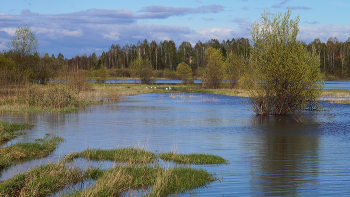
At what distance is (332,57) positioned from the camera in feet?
494

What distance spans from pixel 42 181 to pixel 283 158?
10.6 metres

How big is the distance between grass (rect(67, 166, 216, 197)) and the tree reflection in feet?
6.72

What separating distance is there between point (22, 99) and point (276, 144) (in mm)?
30593

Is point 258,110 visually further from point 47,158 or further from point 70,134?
point 47,158

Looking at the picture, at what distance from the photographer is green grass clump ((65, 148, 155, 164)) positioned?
46.4 feet

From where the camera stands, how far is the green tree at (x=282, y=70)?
30578 millimetres

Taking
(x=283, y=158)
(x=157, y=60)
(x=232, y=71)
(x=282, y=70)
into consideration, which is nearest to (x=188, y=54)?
(x=157, y=60)

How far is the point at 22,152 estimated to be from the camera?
49.7 ft

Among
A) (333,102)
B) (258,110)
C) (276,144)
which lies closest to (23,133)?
(276,144)

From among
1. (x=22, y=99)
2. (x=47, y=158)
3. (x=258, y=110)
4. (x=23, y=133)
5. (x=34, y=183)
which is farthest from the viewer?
(x=22, y=99)

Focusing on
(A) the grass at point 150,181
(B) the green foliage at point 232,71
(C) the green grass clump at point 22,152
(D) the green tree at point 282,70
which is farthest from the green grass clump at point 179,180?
(B) the green foliage at point 232,71

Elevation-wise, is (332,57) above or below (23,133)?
above

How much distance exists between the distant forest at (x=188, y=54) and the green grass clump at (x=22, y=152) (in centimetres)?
13055

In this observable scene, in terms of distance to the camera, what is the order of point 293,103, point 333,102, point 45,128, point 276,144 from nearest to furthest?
point 276,144
point 45,128
point 293,103
point 333,102
